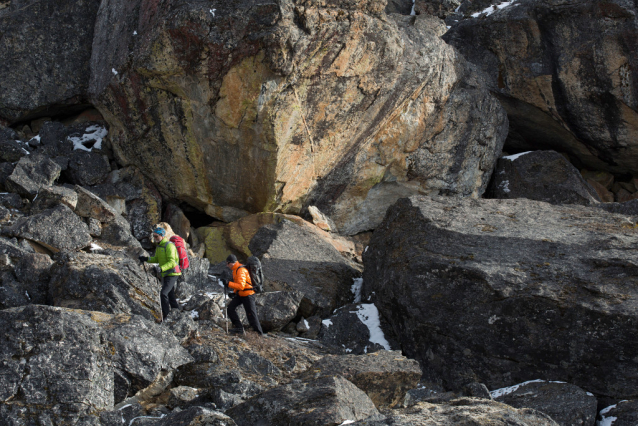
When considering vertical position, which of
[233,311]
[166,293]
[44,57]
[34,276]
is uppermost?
[44,57]

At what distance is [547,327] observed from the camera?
34.5 ft

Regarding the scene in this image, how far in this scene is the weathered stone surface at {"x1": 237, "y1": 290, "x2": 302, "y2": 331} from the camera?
1168 cm

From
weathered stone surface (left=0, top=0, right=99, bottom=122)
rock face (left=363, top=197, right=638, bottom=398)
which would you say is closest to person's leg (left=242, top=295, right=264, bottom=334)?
rock face (left=363, top=197, right=638, bottom=398)

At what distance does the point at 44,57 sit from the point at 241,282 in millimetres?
11895

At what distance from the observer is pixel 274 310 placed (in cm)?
1179

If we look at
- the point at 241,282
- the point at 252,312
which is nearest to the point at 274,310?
the point at 252,312

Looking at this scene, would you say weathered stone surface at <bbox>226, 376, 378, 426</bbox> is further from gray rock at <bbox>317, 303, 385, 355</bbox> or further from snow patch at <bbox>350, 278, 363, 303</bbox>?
snow patch at <bbox>350, 278, 363, 303</bbox>

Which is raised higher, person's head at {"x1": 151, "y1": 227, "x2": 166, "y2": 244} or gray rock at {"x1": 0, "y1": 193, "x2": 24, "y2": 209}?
person's head at {"x1": 151, "y1": 227, "x2": 166, "y2": 244}

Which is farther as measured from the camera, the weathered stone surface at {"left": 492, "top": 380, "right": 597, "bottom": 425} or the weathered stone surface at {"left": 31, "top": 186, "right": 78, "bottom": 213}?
the weathered stone surface at {"left": 31, "top": 186, "right": 78, "bottom": 213}

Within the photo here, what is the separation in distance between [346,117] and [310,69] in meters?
2.16

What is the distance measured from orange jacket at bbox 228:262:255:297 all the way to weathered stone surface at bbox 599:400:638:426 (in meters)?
6.36

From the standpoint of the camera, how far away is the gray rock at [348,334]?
1212cm

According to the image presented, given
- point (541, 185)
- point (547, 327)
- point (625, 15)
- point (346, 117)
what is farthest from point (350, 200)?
point (625, 15)

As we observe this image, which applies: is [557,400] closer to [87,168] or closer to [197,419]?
[197,419]
